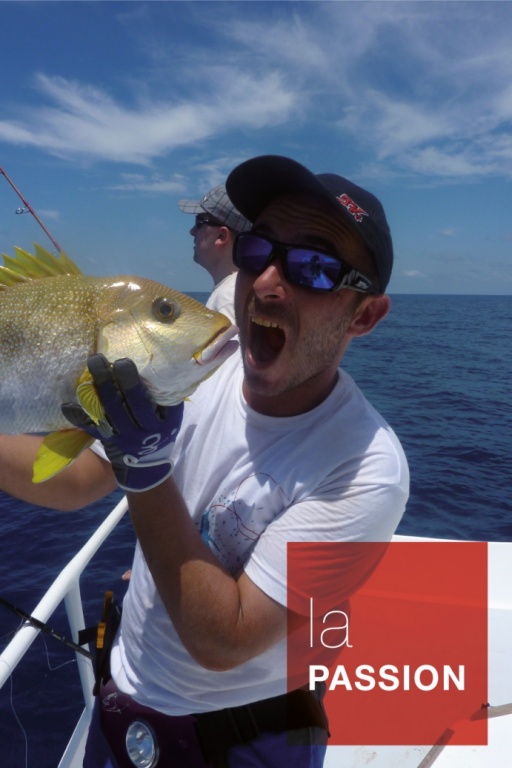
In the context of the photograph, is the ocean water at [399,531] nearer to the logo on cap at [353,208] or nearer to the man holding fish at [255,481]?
the man holding fish at [255,481]

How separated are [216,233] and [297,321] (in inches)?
126

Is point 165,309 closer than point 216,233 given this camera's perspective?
Yes

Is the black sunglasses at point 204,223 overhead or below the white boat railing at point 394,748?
overhead

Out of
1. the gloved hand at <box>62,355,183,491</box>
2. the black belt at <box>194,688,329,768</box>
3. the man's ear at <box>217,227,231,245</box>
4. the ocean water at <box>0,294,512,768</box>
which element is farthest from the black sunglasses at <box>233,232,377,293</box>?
the ocean water at <box>0,294,512,768</box>

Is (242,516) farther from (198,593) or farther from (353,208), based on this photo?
(353,208)

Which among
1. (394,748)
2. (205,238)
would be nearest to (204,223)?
(205,238)

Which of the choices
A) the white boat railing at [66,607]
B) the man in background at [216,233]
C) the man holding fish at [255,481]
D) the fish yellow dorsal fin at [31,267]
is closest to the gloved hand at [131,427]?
the man holding fish at [255,481]

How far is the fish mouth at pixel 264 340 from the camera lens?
180 centimetres

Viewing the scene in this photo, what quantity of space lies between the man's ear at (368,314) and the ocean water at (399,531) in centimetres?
372

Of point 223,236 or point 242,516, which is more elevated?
point 223,236

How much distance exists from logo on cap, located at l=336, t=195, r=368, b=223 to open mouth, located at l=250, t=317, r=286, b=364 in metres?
0.42

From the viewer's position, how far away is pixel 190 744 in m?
1.85

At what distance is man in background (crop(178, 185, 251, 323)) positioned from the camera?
4500mm

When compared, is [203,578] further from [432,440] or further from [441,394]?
[441,394]
